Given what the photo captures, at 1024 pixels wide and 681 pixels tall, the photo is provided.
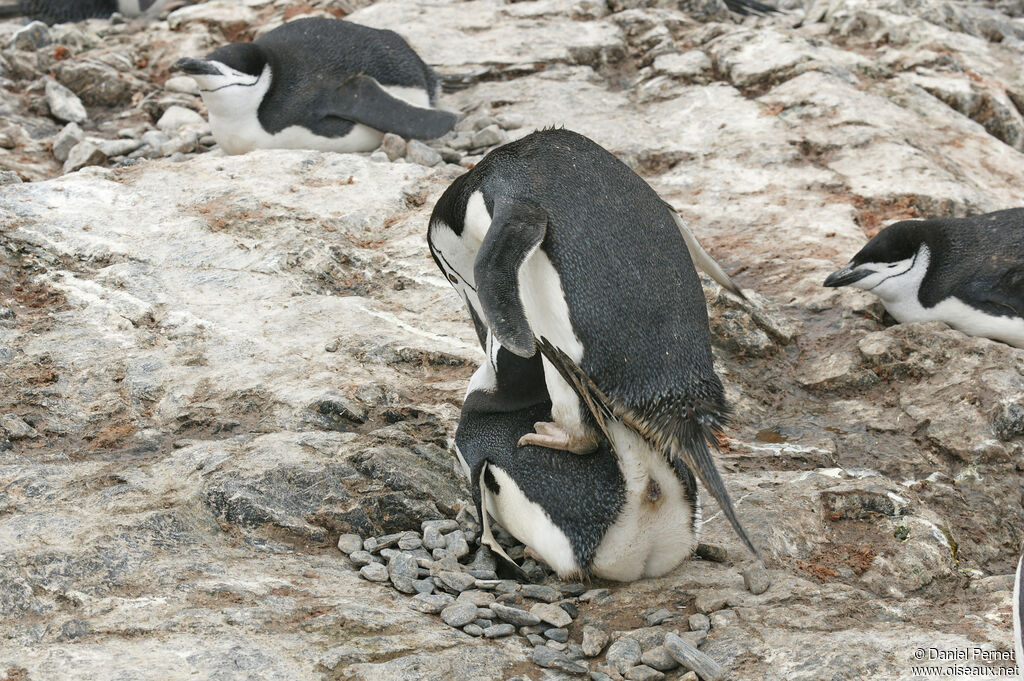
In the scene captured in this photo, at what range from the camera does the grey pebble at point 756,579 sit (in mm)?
2549

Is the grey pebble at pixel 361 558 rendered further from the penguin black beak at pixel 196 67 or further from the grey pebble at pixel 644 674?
the penguin black beak at pixel 196 67

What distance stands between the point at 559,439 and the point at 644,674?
0.68 metres

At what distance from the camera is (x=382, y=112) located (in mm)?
5684

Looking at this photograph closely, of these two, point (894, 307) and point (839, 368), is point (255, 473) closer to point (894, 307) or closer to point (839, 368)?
point (839, 368)

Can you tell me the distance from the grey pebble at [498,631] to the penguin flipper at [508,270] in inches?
25.5

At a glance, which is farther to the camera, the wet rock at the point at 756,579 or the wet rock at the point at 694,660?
the wet rock at the point at 756,579

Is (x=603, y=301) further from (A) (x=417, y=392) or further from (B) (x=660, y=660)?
(A) (x=417, y=392)

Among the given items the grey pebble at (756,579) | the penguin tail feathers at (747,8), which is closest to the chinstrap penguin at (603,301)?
the grey pebble at (756,579)

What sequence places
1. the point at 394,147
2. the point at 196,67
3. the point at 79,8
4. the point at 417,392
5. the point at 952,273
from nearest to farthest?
the point at 417,392 → the point at 952,273 → the point at 394,147 → the point at 196,67 → the point at 79,8

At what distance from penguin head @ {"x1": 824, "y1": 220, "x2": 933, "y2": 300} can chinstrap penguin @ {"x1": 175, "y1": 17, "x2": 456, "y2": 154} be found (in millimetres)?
2407

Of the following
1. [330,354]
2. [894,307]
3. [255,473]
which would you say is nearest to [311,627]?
[255,473]

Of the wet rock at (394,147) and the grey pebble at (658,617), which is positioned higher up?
the grey pebble at (658,617)

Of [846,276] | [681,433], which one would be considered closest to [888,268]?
[846,276]

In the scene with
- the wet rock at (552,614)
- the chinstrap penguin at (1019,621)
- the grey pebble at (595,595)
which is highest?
the chinstrap penguin at (1019,621)
